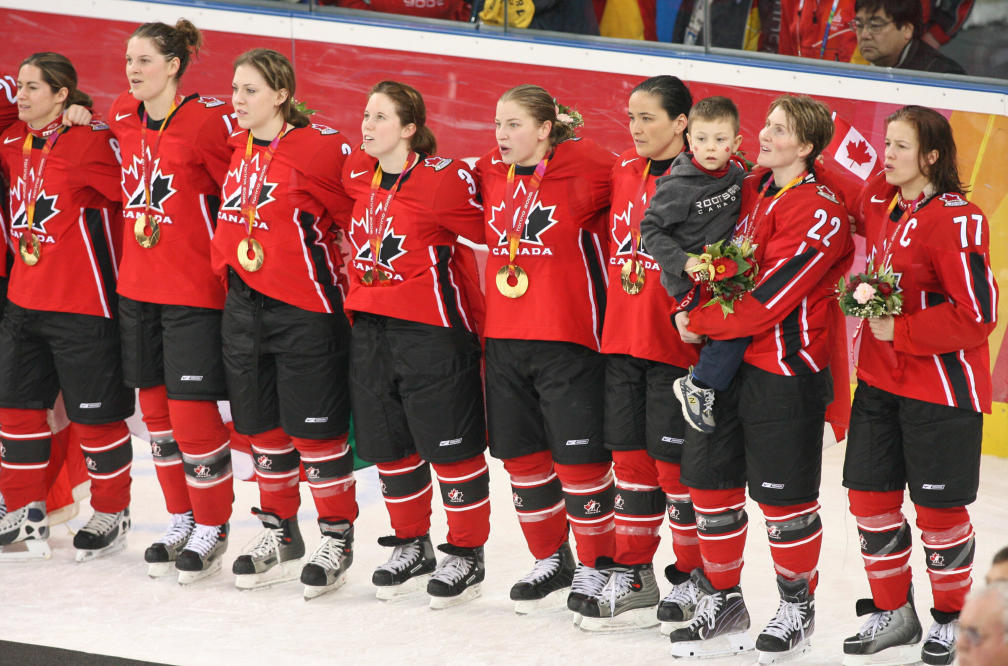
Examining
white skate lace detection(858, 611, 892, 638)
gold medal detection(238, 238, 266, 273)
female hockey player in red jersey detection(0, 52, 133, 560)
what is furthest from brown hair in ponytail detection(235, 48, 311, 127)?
white skate lace detection(858, 611, 892, 638)

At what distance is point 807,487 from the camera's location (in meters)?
3.35

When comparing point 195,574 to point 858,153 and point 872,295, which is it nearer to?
point 872,295

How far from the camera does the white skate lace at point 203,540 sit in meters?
4.11

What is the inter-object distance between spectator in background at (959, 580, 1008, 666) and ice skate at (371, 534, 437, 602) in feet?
8.46

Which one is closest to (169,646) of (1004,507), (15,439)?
(15,439)

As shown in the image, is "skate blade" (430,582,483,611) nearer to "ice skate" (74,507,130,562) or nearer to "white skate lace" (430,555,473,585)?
"white skate lace" (430,555,473,585)

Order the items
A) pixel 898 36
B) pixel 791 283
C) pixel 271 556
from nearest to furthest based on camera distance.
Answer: pixel 791 283 → pixel 271 556 → pixel 898 36

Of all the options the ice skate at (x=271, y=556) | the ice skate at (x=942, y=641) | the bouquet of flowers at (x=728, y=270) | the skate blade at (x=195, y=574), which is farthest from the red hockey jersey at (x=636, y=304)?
the skate blade at (x=195, y=574)

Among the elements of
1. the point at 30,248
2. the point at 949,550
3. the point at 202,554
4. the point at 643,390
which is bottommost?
the point at 202,554

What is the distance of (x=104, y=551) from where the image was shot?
14.3ft

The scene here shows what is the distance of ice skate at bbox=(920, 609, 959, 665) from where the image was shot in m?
3.29

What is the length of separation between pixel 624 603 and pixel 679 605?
17 centimetres

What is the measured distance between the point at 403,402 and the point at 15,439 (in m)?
1.52

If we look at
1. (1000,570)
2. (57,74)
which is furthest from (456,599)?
(1000,570)
